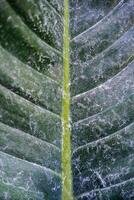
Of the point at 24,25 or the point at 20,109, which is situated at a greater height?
the point at 24,25

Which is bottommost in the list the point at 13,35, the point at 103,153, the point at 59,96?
the point at 103,153

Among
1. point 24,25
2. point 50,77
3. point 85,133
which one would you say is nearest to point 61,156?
point 85,133

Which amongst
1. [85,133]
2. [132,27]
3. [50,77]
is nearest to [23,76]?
[50,77]

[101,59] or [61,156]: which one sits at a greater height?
[101,59]

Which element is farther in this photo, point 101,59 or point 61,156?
point 101,59

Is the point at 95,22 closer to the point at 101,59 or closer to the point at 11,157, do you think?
the point at 101,59

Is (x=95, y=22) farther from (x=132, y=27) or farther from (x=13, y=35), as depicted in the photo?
(x=13, y=35)
